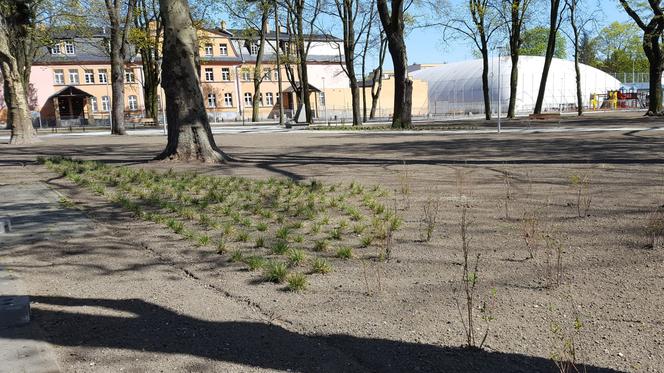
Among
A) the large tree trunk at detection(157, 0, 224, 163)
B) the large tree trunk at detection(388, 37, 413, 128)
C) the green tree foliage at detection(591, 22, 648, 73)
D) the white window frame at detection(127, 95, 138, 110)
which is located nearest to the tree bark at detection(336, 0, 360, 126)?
the large tree trunk at detection(388, 37, 413, 128)

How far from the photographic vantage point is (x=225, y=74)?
74375mm

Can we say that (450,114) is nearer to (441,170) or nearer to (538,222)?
(441,170)

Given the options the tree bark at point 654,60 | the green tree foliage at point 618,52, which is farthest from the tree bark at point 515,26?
the green tree foliage at point 618,52

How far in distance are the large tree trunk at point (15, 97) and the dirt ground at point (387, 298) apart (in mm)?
16299

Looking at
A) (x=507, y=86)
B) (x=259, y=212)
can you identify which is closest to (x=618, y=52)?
(x=507, y=86)

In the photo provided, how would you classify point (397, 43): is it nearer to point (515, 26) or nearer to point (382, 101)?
point (515, 26)

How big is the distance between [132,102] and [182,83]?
64.2 metres

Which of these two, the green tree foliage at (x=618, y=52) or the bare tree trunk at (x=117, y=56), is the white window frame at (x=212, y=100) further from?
the green tree foliage at (x=618, y=52)

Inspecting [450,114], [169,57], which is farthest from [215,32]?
[169,57]

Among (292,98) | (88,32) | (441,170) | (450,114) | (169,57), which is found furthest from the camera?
(292,98)

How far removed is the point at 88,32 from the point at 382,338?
3798 cm

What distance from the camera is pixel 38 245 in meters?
5.94

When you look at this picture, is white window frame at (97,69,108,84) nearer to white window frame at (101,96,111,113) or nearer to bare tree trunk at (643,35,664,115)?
white window frame at (101,96,111,113)

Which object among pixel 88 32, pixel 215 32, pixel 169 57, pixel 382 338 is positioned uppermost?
pixel 215 32
